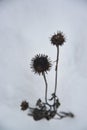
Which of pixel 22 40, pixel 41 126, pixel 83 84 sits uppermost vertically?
pixel 22 40

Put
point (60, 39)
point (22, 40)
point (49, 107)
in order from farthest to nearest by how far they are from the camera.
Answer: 1. point (22, 40)
2. point (49, 107)
3. point (60, 39)

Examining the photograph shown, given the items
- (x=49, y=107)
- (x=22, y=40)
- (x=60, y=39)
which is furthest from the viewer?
(x=22, y=40)

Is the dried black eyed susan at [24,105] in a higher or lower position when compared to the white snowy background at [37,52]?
lower

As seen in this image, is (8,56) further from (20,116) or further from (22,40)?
(20,116)

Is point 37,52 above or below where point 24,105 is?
above

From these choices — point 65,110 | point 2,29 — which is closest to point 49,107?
point 65,110

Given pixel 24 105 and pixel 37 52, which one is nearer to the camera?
pixel 24 105

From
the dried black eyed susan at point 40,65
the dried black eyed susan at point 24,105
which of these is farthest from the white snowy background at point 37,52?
the dried black eyed susan at point 40,65

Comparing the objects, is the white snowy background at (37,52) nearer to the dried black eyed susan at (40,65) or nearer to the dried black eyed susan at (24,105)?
the dried black eyed susan at (24,105)
